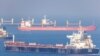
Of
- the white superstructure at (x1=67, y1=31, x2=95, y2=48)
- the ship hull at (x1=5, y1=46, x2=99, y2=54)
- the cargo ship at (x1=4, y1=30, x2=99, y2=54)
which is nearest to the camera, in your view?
the ship hull at (x1=5, y1=46, x2=99, y2=54)

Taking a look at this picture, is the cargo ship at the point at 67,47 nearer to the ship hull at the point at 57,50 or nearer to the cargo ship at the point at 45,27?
the ship hull at the point at 57,50

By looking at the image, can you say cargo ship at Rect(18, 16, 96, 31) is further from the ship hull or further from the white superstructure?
the ship hull

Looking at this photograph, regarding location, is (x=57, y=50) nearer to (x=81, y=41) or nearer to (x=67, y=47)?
(x=67, y=47)

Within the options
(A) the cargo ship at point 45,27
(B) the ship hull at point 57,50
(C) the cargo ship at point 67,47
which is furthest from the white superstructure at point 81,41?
(A) the cargo ship at point 45,27

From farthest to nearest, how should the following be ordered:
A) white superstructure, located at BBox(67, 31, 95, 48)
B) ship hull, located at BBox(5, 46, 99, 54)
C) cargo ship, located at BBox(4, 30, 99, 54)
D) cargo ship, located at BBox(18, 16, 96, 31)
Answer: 1. cargo ship, located at BBox(18, 16, 96, 31)
2. white superstructure, located at BBox(67, 31, 95, 48)
3. cargo ship, located at BBox(4, 30, 99, 54)
4. ship hull, located at BBox(5, 46, 99, 54)

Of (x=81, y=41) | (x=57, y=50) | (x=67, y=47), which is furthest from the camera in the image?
(x=81, y=41)

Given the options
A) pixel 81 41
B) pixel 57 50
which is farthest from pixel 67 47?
pixel 81 41

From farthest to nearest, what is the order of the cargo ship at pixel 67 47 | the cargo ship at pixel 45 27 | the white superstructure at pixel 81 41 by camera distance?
the cargo ship at pixel 45 27 → the white superstructure at pixel 81 41 → the cargo ship at pixel 67 47

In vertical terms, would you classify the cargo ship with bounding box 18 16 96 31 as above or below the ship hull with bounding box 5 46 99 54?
above

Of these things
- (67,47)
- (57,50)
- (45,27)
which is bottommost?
(57,50)

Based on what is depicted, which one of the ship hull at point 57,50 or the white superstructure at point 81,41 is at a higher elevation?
the white superstructure at point 81,41

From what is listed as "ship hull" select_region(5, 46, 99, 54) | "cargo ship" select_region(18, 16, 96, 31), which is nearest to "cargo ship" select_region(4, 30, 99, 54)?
"ship hull" select_region(5, 46, 99, 54)

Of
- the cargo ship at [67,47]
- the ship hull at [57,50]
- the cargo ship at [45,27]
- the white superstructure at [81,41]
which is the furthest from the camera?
the cargo ship at [45,27]

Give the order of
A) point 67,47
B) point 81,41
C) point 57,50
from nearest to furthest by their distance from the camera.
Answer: point 67,47 → point 57,50 → point 81,41
